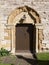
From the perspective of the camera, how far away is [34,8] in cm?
A: 2088

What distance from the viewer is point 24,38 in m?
21.6

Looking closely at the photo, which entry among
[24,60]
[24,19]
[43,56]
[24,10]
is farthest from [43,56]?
[24,10]

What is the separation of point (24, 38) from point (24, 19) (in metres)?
1.48

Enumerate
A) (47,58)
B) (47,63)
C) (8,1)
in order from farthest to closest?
(8,1), (47,58), (47,63)

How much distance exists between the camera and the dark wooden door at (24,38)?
2153 cm

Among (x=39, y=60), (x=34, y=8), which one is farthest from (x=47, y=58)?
(x=34, y=8)

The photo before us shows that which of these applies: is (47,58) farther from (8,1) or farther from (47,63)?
(8,1)

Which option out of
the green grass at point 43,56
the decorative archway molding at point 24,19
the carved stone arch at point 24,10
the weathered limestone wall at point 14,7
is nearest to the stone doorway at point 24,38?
the decorative archway molding at point 24,19

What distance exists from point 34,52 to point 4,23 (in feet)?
9.74

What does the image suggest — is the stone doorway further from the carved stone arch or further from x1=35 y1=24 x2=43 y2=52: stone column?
the carved stone arch

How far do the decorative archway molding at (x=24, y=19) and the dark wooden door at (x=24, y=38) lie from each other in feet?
1.88

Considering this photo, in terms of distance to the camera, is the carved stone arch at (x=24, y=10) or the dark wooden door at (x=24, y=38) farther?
the dark wooden door at (x=24, y=38)

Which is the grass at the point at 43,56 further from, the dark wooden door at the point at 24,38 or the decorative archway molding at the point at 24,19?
the dark wooden door at the point at 24,38

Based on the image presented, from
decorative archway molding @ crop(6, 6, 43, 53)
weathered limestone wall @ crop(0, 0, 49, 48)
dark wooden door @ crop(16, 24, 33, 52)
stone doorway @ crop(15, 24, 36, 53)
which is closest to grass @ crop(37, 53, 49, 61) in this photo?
decorative archway molding @ crop(6, 6, 43, 53)
